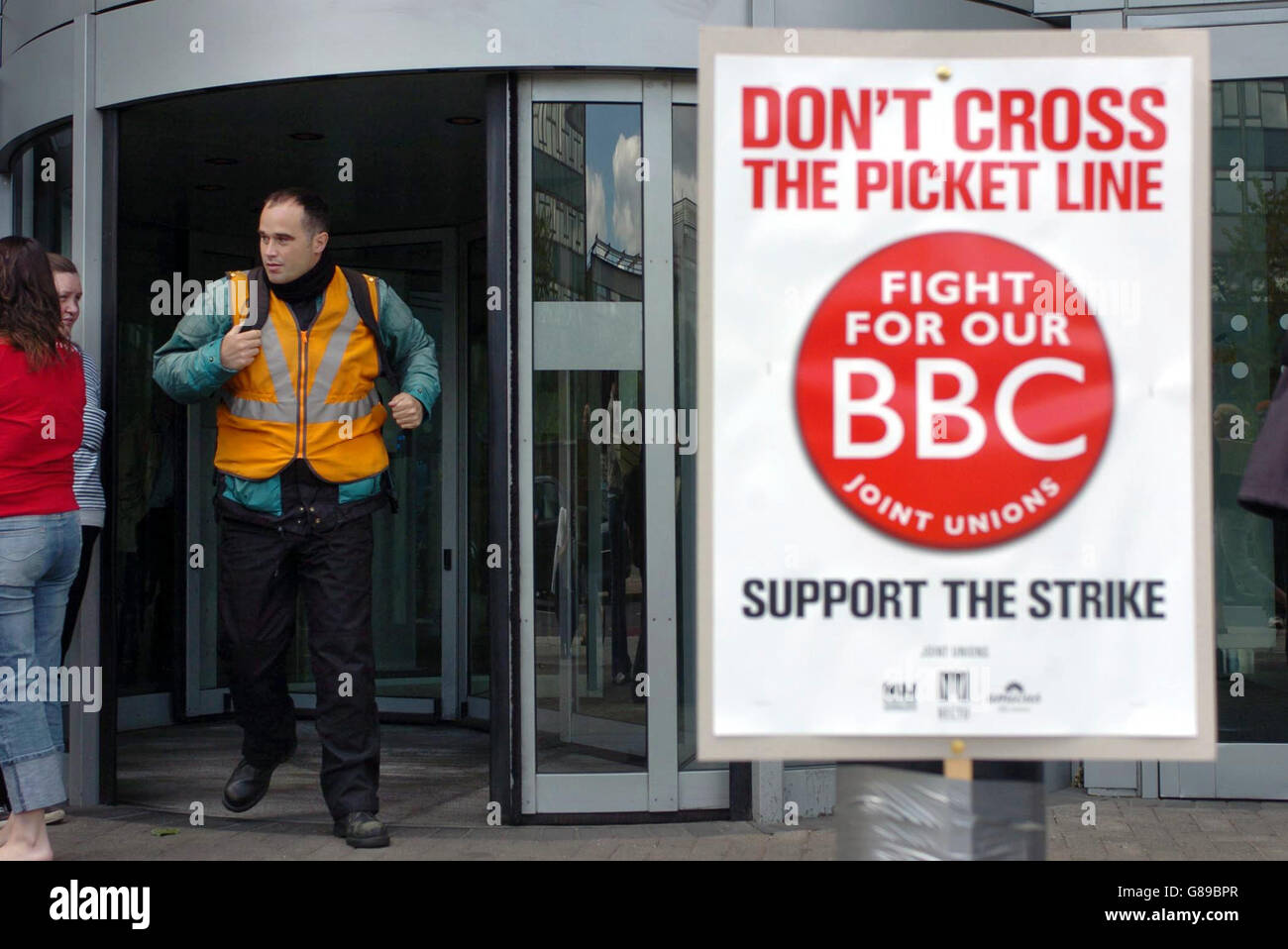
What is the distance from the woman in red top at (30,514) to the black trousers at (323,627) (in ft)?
2.02

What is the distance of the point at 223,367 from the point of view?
4.77 meters

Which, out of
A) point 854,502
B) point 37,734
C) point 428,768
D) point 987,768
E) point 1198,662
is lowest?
point 428,768

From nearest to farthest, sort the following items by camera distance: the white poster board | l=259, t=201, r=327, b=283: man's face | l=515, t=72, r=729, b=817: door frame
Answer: the white poster board → l=259, t=201, r=327, b=283: man's face → l=515, t=72, r=729, b=817: door frame

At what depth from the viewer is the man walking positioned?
15.9 ft

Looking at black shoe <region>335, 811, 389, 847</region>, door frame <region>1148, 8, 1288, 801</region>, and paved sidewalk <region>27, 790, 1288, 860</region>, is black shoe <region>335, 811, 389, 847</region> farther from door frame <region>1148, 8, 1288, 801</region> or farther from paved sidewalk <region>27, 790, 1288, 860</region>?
door frame <region>1148, 8, 1288, 801</region>

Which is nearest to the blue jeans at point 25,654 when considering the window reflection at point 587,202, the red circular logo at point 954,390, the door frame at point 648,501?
the door frame at point 648,501

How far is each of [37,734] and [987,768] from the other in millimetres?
3271

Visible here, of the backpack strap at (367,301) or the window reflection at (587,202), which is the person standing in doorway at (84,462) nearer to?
the backpack strap at (367,301)

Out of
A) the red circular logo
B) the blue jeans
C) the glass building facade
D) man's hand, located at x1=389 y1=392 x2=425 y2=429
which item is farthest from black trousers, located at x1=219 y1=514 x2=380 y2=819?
the red circular logo

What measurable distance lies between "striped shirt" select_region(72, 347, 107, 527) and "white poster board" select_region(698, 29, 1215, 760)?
3.75 meters

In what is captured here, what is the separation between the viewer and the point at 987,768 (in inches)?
83.1
